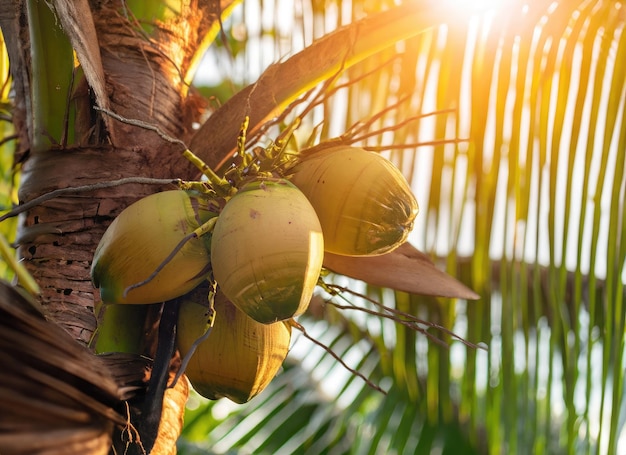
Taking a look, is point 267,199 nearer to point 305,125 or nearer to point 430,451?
point 305,125

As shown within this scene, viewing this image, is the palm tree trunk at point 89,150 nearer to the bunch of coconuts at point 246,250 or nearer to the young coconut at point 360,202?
the bunch of coconuts at point 246,250

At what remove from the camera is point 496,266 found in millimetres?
2121

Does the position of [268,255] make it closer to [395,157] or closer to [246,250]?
[246,250]

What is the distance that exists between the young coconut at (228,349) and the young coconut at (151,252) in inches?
2.2

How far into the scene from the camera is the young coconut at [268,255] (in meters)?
0.76

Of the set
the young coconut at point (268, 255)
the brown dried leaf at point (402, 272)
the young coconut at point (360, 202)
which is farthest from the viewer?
the brown dried leaf at point (402, 272)

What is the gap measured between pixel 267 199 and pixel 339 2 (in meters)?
0.90

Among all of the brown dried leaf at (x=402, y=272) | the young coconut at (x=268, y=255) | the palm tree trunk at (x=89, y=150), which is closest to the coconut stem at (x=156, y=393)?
the palm tree trunk at (x=89, y=150)

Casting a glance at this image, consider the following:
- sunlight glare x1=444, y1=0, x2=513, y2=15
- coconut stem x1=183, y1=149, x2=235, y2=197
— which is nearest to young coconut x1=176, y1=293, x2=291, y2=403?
coconut stem x1=183, y1=149, x2=235, y2=197

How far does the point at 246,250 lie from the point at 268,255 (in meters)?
0.02

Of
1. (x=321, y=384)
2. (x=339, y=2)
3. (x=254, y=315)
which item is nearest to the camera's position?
(x=254, y=315)

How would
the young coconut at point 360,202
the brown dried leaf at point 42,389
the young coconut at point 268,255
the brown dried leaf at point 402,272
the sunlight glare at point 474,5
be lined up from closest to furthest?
1. the brown dried leaf at point 42,389
2. the young coconut at point 268,255
3. the young coconut at point 360,202
4. the brown dried leaf at point 402,272
5. the sunlight glare at point 474,5

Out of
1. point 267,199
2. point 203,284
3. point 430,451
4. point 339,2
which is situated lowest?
point 430,451

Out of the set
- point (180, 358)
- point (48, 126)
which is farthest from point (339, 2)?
point (180, 358)
